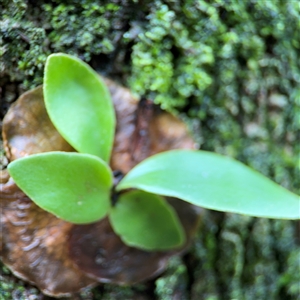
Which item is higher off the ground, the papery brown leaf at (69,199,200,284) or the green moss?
the papery brown leaf at (69,199,200,284)

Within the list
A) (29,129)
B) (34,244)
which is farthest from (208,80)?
(34,244)

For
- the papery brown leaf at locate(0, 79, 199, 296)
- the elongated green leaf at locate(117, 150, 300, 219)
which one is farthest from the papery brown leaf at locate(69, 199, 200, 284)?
the elongated green leaf at locate(117, 150, 300, 219)

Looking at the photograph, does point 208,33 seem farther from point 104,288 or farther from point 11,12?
point 104,288

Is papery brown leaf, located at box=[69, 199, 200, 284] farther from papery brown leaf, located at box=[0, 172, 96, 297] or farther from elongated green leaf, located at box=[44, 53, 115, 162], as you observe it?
elongated green leaf, located at box=[44, 53, 115, 162]

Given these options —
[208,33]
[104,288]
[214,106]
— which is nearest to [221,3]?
[208,33]

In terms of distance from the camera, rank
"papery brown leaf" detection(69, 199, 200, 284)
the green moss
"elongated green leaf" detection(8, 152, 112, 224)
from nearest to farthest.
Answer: "elongated green leaf" detection(8, 152, 112, 224) < "papery brown leaf" detection(69, 199, 200, 284) < the green moss

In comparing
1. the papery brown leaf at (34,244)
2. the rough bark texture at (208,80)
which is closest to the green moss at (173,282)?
the rough bark texture at (208,80)
